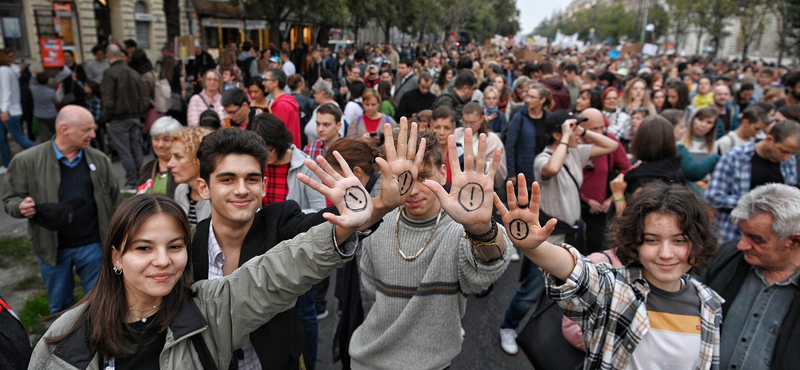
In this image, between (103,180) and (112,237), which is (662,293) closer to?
(112,237)

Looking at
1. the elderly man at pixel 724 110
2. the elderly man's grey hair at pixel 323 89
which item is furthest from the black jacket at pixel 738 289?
the elderly man at pixel 724 110

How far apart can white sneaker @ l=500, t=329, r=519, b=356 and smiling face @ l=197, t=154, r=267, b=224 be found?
2.68 metres

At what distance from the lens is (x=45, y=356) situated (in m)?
1.57

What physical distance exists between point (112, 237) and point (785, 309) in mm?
2765

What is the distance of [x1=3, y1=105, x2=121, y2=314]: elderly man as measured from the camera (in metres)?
3.49

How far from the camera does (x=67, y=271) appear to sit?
12.3 ft

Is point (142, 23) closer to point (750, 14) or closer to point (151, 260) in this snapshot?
point (151, 260)

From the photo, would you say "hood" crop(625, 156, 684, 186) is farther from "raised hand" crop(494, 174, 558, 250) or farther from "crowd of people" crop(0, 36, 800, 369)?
"raised hand" crop(494, 174, 558, 250)

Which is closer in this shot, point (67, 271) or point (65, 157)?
point (65, 157)

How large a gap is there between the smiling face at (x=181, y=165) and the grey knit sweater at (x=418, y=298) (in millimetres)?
1446

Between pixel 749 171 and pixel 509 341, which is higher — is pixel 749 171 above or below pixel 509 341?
above

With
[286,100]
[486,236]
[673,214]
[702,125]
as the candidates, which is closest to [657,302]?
[673,214]

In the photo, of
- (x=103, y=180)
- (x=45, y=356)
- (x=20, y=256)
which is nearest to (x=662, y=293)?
(x=45, y=356)

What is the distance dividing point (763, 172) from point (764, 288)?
83.1 inches
